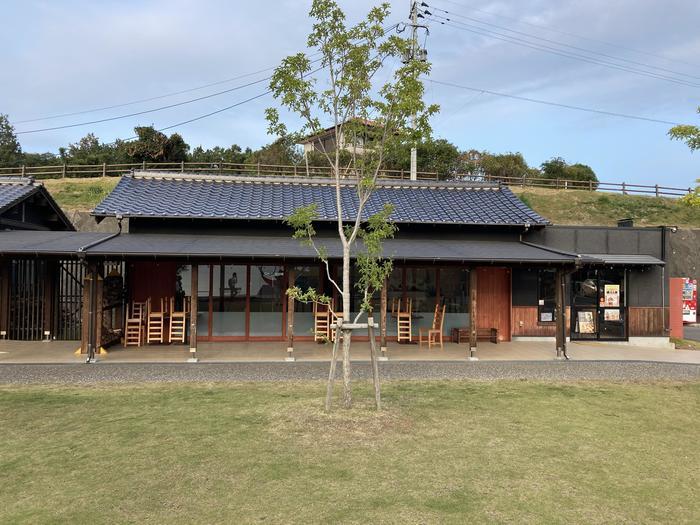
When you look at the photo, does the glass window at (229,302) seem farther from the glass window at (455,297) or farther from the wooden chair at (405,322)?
the glass window at (455,297)

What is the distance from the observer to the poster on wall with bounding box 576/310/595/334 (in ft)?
43.1

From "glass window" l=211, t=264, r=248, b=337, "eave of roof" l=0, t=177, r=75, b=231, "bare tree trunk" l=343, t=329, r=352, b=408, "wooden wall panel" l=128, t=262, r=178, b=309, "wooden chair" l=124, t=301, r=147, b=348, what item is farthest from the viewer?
"eave of roof" l=0, t=177, r=75, b=231

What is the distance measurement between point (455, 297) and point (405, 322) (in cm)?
175

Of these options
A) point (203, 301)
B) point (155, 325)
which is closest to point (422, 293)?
point (203, 301)

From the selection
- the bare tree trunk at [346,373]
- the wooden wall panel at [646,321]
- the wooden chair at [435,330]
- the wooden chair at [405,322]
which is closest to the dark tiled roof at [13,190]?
the wooden chair at [405,322]

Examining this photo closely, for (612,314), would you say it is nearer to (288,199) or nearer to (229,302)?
(288,199)

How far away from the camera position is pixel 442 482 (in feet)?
13.9

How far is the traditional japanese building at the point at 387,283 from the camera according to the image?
38.5ft

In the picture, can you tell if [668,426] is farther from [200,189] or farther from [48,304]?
[48,304]

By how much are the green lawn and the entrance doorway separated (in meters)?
5.86

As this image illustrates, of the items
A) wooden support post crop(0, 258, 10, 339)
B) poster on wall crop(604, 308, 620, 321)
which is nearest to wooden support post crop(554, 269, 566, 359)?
poster on wall crop(604, 308, 620, 321)

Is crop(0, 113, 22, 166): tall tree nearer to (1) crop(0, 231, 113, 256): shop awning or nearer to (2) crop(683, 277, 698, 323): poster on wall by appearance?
(1) crop(0, 231, 113, 256): shop awning

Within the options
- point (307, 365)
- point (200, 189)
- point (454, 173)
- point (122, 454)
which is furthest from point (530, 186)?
point (122, 454)

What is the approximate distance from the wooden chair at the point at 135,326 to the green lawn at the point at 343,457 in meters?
3.97
